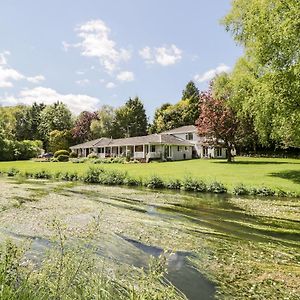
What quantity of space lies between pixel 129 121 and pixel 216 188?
60.1m

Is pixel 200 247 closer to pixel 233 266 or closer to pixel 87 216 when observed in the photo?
pixel 233 266

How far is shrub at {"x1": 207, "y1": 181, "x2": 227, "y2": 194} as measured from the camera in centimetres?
2277

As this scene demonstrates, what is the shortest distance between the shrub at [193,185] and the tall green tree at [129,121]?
5535 centimetres

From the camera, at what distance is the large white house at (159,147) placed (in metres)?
53.2

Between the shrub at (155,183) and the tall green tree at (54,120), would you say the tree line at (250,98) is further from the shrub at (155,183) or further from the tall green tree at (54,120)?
the shrub at (155,183)

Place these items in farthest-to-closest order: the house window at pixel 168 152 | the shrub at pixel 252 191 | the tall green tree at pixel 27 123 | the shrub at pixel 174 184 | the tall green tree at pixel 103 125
Answer: the tall green tree at pixel 27 123, the tall green tree at pixel 103 125, the house window at pixel 168 152, the shrub at pixel 174 184, the shrub at pixel 252 191

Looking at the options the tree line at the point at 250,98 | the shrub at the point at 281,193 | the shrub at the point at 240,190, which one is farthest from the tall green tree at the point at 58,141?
the shrub at the point at 281,193

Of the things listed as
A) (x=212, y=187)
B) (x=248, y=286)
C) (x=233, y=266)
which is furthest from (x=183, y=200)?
(x=248, y=286)

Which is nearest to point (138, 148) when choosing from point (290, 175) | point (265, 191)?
point (290, 175)

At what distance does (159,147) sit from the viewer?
178 feet

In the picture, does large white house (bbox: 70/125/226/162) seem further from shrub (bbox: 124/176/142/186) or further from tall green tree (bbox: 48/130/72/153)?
shrub (bbox: 124/176/142/186)

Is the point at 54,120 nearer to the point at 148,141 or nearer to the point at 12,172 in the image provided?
the point at 148,141

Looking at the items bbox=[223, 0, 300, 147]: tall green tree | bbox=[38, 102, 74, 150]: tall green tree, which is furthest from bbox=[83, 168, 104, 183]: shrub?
bbox=[38, 102, 74, 150]: tall green tree

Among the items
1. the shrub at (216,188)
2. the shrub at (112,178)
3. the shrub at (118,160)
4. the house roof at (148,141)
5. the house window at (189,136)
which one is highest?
the house window at (189,136)
